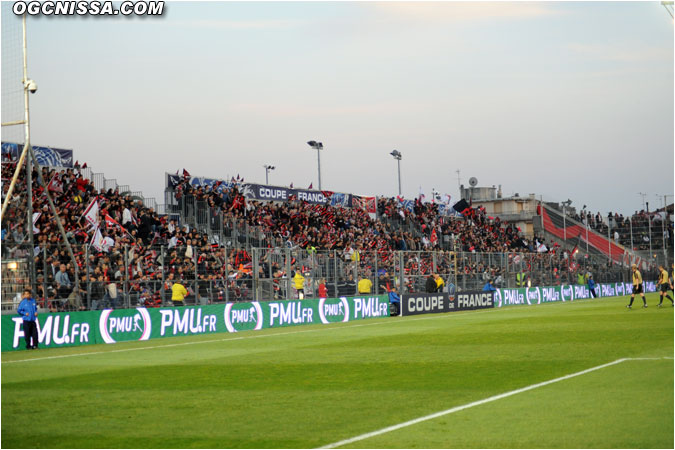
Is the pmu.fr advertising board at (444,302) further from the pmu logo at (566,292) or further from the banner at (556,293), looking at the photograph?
the pmu logo at (566,292)

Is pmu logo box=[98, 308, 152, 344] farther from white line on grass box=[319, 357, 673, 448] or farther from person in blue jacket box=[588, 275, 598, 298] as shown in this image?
person in blue jacket box=[588, 275, 598, 298]

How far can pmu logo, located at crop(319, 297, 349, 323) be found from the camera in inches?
1460

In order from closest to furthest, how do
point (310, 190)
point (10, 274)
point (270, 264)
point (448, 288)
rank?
point (10, 274) < point (270, 264) < point (448, 288) < point (310, 190)

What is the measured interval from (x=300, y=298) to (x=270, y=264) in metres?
2.32

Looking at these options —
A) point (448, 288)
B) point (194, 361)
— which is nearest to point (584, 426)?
point (194, 361)

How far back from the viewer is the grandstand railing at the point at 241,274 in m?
26.2

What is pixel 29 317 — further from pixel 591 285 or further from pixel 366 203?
pixel 591 285

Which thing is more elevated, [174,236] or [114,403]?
[174,236]

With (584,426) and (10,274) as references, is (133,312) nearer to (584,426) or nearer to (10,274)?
(10,274)

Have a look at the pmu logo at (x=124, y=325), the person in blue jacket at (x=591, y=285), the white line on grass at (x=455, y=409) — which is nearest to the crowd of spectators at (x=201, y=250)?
the pmu logo at (x=124, y=325)

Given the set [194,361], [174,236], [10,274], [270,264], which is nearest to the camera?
[194,361]

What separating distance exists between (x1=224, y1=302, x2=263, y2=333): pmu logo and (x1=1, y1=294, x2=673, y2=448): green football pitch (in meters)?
6.53

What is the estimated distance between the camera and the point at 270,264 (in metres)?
34.9

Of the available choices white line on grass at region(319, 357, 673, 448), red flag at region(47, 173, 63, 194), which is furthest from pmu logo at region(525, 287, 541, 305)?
white line on grass at region(319, 357, 673, 448)
